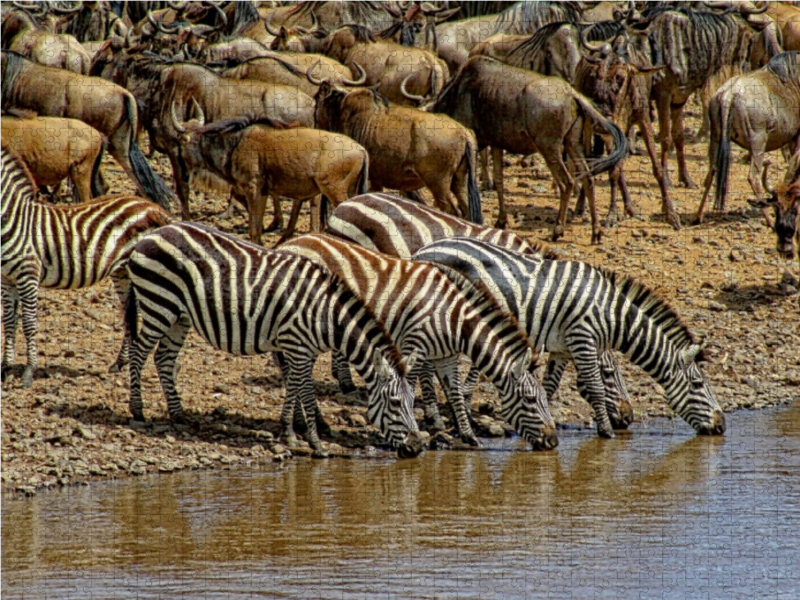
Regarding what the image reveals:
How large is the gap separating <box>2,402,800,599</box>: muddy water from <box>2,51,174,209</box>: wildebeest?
22.0ft

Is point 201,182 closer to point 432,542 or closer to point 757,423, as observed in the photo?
point 757,423

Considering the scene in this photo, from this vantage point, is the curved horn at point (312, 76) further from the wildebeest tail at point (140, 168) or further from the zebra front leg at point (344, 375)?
the zebra front leg at point (344, 375)

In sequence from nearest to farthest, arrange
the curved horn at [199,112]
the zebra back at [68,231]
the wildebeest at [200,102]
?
the zebra back at [68,231]
the curved horn at [199,112]
the wildebeest at [200,102]

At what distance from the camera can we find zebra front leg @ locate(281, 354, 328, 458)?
10.0m

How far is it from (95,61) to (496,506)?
1104 centimetres

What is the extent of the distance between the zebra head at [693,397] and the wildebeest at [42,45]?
1038 centimetres

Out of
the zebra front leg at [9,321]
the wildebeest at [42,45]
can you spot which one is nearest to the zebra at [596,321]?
the zebra front leg at [9,321]

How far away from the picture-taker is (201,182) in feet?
48.7

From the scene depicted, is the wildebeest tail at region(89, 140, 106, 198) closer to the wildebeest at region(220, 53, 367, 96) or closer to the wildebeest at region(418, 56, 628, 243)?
the wildebeest at region(220, 53, 367, 96)

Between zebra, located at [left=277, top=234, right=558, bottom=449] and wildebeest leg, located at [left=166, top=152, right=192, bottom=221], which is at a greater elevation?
wildebeest leg, located at [left=166, top=152, right=192, bottom=221]

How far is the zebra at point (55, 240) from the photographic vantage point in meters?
11.0

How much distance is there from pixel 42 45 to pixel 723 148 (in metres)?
8.99

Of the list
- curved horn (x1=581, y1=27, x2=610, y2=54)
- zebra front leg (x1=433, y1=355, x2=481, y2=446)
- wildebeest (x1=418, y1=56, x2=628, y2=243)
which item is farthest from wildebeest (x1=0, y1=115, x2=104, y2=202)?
curved horn (x1=581, y1=27, x2=610, y2=54)

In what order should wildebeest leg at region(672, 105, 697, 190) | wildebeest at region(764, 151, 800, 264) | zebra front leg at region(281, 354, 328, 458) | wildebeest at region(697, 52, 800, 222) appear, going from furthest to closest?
wildebeest leg at region(672, 105, 697, 190)
wildebeest at region(697, 52, 800, 222)
wildebeest at region(764, 151, 800, 264)
zebra front leg at region(281, 354, 328, 458)
